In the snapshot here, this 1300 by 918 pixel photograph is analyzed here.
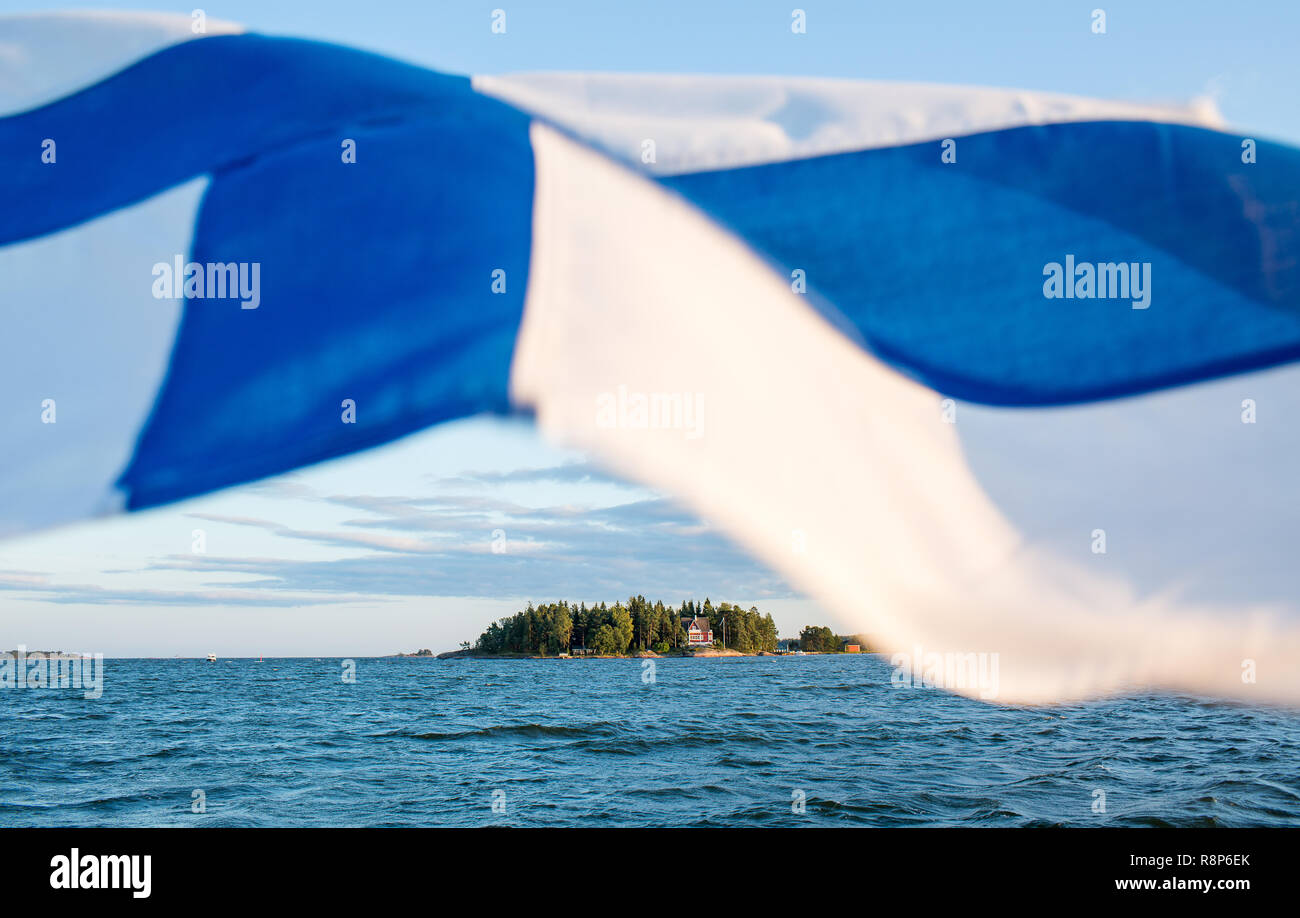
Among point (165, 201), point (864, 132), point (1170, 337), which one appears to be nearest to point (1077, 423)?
point (1170, 337)

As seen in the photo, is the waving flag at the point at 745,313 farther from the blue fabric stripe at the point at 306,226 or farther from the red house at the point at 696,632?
the red house at the point at 696,632

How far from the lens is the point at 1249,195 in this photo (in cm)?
594

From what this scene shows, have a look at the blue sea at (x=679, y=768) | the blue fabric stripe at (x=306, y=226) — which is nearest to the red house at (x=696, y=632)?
the blue sea at (x=679, y=768)

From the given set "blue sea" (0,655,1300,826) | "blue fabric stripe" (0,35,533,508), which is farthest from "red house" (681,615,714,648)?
"blue fabric stripe" (0,35,533,508)

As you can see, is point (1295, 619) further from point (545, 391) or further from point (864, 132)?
point (545, 391)

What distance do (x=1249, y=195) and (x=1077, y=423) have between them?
64.9 inches

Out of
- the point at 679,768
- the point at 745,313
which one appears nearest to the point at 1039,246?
the point at 745,313

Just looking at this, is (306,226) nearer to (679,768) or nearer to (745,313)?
(745,313)

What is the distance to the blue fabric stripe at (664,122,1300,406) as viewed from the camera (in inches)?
231

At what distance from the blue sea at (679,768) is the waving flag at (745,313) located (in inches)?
392

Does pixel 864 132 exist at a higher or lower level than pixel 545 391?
higher

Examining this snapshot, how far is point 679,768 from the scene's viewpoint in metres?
21.4

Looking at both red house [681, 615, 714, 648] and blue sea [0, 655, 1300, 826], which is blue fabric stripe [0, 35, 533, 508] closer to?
blue sea [0, 655, 1300, 826]
